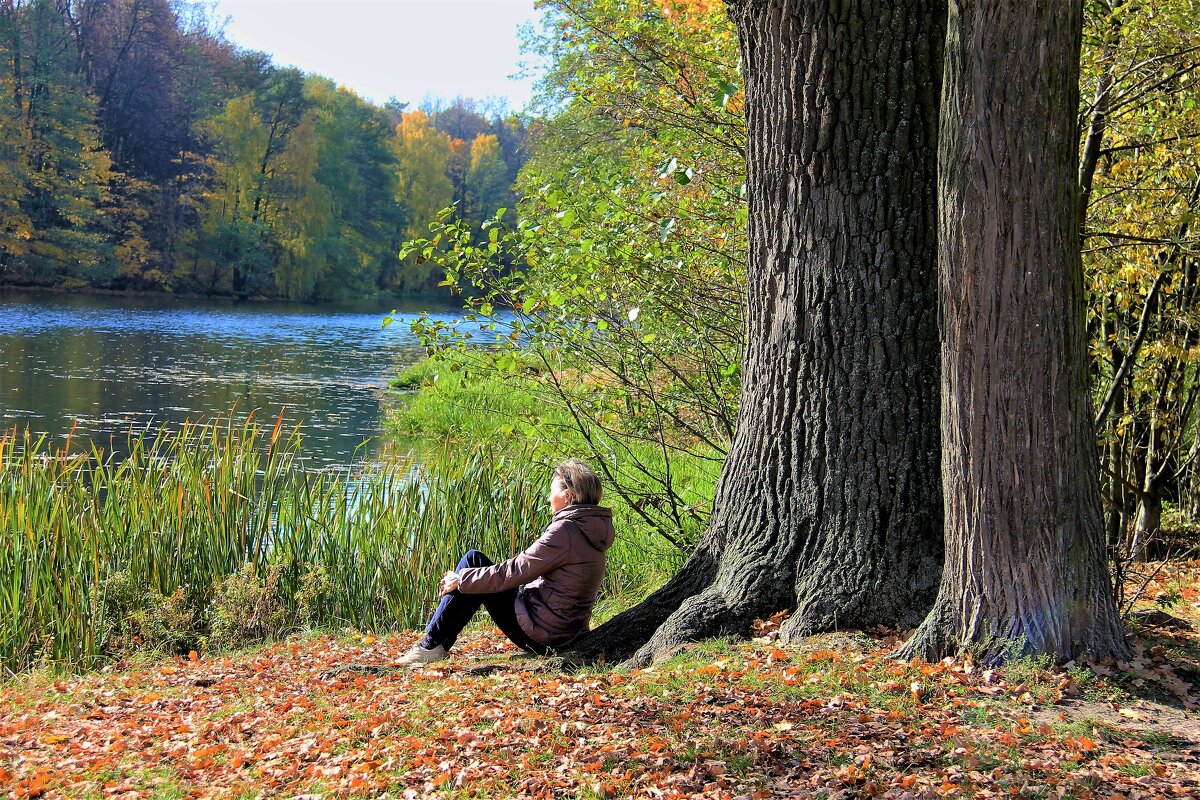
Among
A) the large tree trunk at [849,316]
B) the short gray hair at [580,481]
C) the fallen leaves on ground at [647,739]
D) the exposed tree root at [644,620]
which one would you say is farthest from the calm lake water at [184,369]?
the large tree trunk at [849,316]

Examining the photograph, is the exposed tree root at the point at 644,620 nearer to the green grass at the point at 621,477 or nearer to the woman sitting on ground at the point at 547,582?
the woman sitting on ground at the point at 547,582

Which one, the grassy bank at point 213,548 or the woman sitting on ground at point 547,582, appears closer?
the woman sitting on ground at point 547,582

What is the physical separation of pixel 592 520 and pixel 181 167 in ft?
168

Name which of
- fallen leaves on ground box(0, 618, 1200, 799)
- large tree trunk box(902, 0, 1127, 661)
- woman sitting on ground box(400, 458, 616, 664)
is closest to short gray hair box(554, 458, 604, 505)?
woman sitting on ground box(400, 458, 616, 664)

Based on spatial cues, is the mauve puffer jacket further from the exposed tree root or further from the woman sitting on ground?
the exposed tree root

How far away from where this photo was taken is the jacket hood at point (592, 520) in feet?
15.9

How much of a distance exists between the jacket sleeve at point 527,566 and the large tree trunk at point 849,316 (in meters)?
0.71

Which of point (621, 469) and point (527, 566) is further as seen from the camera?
point (621, 469)

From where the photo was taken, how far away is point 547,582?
16.2 feet

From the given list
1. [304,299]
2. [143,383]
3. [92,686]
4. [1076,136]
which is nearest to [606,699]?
[1076,136]

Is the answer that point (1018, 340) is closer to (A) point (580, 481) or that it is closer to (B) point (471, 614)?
(A) point (580, 481)

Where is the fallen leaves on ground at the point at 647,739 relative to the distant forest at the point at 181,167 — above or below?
below

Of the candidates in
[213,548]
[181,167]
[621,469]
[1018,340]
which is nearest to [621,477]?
[621,469]

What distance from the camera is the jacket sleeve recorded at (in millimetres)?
4809
